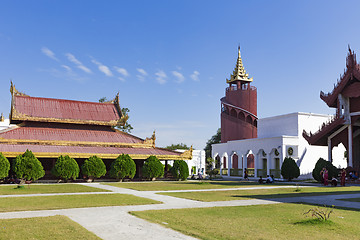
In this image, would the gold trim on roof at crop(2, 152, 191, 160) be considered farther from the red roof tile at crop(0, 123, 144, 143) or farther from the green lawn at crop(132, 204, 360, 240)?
the green lawn at crop(132, 204, 360, 240)

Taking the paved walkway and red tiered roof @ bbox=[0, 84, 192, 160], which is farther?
red tiered roof @ bbox=[0, 84, 192, 160]

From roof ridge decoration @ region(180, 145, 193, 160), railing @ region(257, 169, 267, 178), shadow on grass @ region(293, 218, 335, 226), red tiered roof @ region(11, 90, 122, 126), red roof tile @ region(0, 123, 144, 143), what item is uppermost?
red tiered roof @ region(11, 90, 122, 126)

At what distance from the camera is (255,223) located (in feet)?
33.7

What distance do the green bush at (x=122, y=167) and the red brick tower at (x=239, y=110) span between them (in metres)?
25.8

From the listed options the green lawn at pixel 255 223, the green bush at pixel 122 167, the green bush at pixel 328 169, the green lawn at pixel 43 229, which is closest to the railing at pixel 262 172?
the green bush at pixel 328 169

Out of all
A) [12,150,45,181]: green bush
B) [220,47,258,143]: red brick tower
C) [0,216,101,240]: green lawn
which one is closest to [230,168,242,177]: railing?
[220,47,258,143]: red brick tower

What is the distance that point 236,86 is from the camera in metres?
59.6

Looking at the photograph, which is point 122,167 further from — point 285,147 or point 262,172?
point 285,147

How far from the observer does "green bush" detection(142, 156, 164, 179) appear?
3534 centimetres

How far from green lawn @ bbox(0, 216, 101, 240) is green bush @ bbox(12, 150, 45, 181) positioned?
20717 mm

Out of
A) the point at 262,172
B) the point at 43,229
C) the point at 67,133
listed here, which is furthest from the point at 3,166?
the point at 262,172

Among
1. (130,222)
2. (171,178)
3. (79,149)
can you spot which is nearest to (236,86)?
(171,178)

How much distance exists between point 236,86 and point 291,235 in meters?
51.9

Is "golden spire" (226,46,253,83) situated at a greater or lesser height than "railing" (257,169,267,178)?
greater
